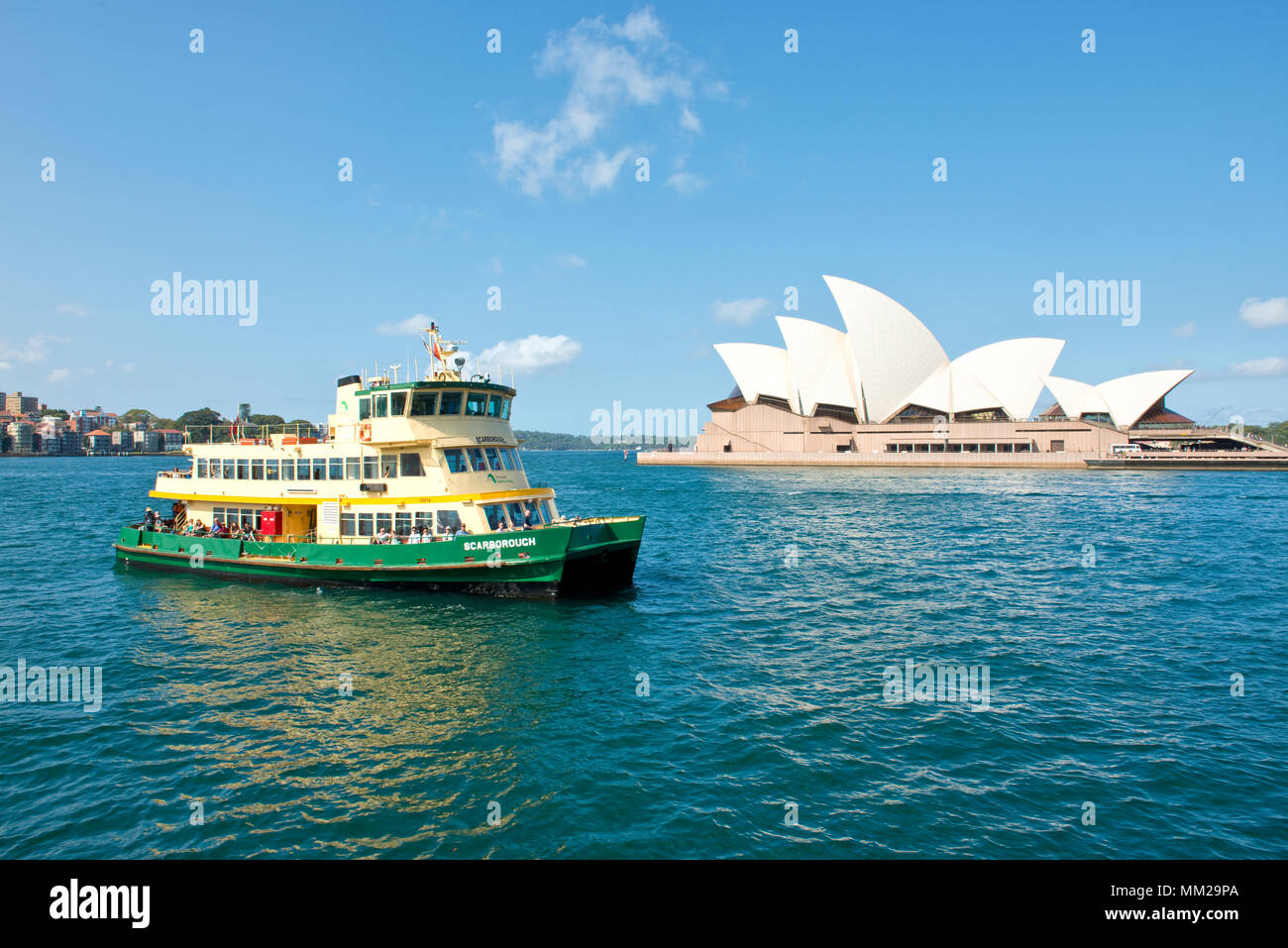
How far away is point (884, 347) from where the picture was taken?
381 feet

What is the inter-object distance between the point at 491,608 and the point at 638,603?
5.26m

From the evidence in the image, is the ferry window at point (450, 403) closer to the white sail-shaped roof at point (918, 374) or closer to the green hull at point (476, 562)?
→ the green hull at point (476, 562)

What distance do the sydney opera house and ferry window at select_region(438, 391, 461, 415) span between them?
95.6 m

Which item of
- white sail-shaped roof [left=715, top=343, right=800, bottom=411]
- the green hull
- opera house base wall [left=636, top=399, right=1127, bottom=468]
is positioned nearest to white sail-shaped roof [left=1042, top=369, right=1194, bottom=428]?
opera house base wall [left=636, top=399, right=1127, bottom=468]

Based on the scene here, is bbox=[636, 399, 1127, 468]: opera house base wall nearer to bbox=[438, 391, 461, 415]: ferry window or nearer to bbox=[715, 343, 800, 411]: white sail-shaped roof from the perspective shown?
bbox=[715, 343, 800, 411]: white sail-shaped roof

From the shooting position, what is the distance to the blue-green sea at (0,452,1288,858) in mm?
10414

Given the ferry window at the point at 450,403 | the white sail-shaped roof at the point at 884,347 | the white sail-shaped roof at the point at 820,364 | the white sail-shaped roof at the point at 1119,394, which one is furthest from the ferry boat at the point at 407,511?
the white sail-shaped roof at the point at 1119,394

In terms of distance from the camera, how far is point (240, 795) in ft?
37.5

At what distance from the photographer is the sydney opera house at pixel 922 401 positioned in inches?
4471

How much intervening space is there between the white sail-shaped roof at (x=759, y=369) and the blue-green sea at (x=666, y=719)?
101430 mm

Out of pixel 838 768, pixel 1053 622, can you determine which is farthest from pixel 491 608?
pixel 1053 622
